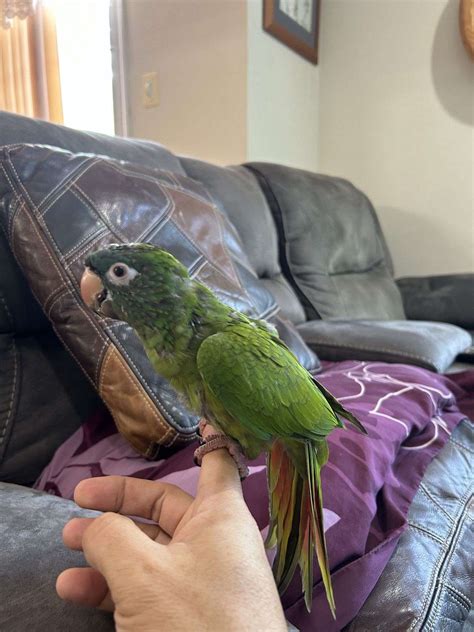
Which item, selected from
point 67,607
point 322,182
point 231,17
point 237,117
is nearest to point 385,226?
point 322,182

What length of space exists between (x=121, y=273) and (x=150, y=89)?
1819mm

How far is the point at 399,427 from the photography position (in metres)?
0.72

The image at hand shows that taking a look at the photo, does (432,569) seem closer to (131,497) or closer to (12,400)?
(131,497)

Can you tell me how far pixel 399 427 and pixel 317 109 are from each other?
85.7 inches

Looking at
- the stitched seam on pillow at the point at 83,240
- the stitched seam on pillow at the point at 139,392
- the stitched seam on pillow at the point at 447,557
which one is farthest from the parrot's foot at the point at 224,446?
the stitched seam on pillow at the point at 83,240

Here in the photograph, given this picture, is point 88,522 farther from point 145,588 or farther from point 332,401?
point 332,401

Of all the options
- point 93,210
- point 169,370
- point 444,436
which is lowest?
point 444,436

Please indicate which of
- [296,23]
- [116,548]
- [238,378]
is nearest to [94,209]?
[238,378]

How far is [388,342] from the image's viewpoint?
3.95 ft

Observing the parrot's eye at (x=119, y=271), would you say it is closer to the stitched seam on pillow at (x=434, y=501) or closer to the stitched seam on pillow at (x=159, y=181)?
the stitched seam on pillow at (x=159, y=181)

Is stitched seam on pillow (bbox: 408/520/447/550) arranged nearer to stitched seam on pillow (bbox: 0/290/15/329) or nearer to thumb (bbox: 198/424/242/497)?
thumb (bbox: 198/424/242/497)

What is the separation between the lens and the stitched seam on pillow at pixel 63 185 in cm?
68

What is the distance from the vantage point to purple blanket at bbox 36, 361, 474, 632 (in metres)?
0.48

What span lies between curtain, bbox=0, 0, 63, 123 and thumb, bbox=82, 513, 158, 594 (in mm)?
2242
